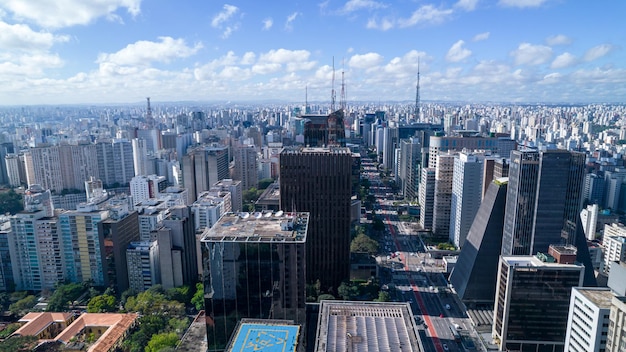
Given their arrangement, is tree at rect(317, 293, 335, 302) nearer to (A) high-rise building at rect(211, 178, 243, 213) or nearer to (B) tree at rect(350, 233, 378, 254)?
(B) tree at rect(350, 233, 378, 254)

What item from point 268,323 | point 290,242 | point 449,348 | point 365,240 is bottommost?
point 449,348

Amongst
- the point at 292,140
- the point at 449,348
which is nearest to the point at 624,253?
the point at 449,348

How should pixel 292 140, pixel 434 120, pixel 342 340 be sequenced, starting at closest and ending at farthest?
pixel 342 340, pixel 292 140, pixel 434 120

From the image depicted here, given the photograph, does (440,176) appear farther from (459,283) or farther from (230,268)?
(230,268)

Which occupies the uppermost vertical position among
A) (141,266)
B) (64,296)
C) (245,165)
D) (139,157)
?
(139,157)

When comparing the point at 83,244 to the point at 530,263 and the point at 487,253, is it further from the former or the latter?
the point at 530,263

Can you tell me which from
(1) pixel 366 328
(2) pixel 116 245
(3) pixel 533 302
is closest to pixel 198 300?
(2) pixel 116 245
